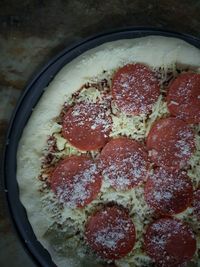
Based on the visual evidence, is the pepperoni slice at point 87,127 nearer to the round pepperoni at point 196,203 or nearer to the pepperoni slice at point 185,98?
the pepperoni slice at point 185,98

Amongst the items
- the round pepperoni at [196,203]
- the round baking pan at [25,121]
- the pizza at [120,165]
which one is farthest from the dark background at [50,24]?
the round pepperoni at [196,203]

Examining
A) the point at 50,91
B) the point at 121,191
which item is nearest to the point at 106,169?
the point at 121,191

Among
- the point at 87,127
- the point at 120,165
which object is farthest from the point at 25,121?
the point at 120,165

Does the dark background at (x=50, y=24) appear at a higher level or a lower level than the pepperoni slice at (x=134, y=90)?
higher

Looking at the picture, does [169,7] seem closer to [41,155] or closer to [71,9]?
[71,9]

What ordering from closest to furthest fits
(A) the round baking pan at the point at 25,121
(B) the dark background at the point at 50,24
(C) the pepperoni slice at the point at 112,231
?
(C) the pepperoni slice at the point at 112,231 → (A) the round baking pan at the point at 25,121 → (B) the dark background at the point at 50,24

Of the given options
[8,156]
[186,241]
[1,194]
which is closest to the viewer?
[186,241]

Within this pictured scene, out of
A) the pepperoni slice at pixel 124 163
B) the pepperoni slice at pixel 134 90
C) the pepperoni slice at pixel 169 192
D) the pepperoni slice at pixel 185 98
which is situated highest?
the pepperoni slice at pixel 134 90
